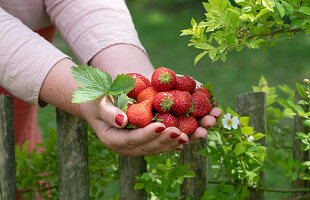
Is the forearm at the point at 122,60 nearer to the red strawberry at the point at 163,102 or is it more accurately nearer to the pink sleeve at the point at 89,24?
the pink sleeve at the point at 89,24

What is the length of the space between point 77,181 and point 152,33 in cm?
633

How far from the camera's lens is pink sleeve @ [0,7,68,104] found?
5.41ft

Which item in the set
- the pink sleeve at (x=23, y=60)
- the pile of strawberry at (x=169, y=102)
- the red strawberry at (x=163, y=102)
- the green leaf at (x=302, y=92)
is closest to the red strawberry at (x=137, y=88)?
the pile of strawberry at (x=169, y=102)

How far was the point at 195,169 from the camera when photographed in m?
1.93

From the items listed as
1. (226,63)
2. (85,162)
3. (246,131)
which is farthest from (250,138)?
(226,63)

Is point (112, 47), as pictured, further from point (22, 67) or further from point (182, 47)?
point (182, 47)

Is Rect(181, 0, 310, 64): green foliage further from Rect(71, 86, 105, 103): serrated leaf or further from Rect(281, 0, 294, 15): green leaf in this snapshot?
Rect(71, 86, 105, 103): serrated leaf

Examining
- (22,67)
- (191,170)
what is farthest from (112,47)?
(191,170)

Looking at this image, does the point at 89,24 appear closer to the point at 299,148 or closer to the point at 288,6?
the point at 288,6

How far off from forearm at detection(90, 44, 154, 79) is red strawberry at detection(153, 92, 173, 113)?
345 millimetres

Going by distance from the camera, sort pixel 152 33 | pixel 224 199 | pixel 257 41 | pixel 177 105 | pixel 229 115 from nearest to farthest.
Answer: pixel 257 41 < pixel 177 105 < pixel 229 115 < pixel 224 199 < pixel 152 33

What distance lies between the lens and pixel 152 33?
26.2ft

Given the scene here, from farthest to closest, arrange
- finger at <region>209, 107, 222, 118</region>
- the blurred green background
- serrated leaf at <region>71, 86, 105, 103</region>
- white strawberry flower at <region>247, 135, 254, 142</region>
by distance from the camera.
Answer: the blurred green background → white strawberry flower at <region>247, 135, 254, 142</region> → finger at <region>209, 107, 222, 118</region> → serrated leaf at <region>71, 86, 105, 103</region>

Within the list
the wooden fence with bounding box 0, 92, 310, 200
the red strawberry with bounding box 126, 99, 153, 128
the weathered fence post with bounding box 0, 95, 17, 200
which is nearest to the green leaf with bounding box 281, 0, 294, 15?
the red strawberry with bounding box 126, 99, 153, 128
